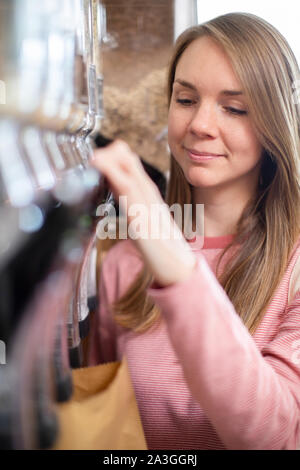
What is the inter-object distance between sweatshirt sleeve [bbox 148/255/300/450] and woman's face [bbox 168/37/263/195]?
0.72ft

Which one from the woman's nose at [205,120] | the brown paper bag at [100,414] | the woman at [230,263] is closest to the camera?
the brown paper bag at [100,414]

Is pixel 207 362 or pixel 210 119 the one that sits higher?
pixel 210 119

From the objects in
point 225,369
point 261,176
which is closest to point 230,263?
point 261,176

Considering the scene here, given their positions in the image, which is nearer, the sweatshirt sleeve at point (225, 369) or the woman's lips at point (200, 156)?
the sweatshirt sleeve at point (225, 369)

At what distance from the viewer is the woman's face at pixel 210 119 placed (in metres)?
0.57

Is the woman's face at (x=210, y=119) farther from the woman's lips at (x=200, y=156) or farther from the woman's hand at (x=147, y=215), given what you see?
the woman's hand at (x=147, y=215)

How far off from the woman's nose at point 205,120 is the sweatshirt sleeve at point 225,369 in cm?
22

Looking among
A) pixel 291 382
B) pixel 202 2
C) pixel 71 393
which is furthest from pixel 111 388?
pixel 202 2

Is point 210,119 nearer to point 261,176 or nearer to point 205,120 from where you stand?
point 205,120

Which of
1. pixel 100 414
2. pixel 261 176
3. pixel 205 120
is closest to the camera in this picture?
pixel 100 414

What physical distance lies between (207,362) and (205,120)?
29 cm

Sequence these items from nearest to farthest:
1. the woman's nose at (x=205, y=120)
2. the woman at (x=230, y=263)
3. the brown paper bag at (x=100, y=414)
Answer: the brown paper bag at (x=100, y=414)
the woman at (x=230, y=263)
the woman's nose at (x=205, y=120)

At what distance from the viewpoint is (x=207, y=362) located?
0.40 meters

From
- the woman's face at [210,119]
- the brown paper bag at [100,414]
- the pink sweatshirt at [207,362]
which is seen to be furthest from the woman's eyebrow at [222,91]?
the brown paper bag at [100,414]
